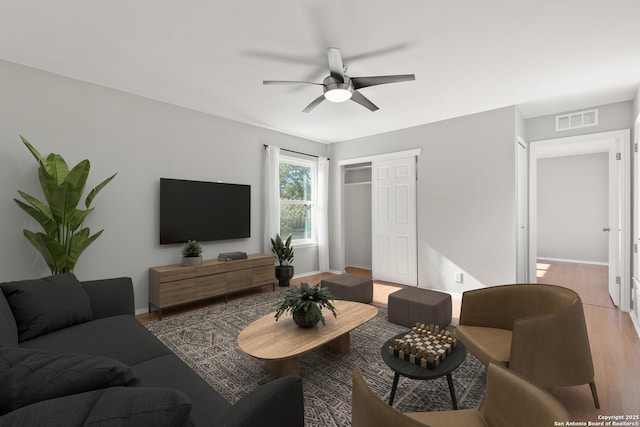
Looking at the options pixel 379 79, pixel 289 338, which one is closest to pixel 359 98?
pixel 379 79

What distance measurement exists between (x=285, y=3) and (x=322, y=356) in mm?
2712

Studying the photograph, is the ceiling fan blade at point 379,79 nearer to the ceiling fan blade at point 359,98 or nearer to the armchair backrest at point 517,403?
the ceiling fan blade at point 359,98

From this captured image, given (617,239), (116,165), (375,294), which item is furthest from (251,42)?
(617,239)

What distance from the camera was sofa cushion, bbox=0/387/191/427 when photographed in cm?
70

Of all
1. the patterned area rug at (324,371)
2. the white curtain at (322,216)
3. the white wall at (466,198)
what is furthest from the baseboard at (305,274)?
the patterned area rug at (324,371)

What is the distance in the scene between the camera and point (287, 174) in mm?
5473

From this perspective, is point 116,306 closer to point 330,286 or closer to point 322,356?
point 322,356

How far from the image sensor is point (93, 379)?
92 centimetres

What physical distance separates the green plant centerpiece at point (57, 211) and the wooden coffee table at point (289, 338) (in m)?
1.96

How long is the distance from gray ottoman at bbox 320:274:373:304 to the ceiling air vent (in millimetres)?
3424

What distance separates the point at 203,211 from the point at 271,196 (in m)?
1.17

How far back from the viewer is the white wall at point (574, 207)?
655cm

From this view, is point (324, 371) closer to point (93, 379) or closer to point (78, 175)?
point (93, 379)

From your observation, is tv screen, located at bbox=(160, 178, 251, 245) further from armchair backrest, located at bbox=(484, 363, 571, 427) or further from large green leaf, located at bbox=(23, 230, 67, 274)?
armchair backrest, located at bbox=(484, 363, 571, 427)
